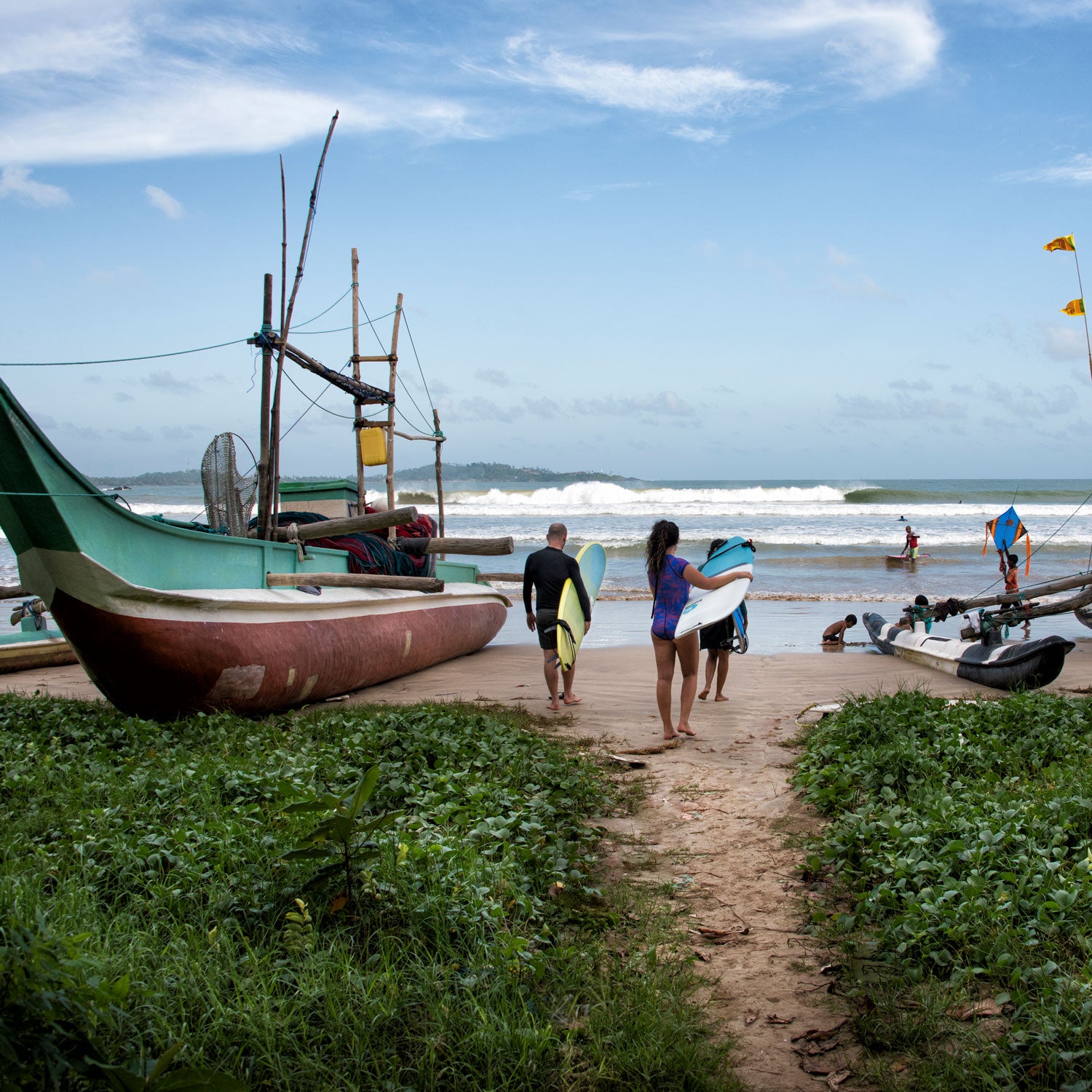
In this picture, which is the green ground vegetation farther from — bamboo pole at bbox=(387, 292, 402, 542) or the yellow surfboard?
bamboo pole at bbox=(387, 292, 402, 542)

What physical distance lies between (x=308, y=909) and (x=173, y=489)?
312ft

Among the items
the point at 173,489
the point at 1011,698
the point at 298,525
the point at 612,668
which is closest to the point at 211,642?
the point at 298,525

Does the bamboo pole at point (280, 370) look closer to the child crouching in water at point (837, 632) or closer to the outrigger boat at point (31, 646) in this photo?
the outrigger boat at point (31, 646)

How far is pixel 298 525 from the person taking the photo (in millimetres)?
9594

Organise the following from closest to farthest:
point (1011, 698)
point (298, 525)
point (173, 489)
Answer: point (1011, 698) < point (298, 525) < point (173, 489)

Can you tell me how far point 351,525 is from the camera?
9883mm

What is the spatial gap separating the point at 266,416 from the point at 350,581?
1.90 meters

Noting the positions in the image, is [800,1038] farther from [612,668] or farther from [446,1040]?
[612,668]

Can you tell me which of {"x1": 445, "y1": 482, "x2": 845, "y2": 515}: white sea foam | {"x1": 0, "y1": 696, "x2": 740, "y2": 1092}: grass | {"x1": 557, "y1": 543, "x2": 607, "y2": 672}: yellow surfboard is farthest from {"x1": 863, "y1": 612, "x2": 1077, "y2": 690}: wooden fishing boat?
{"x1": 445, "y1": 482, "x2": 845, "y2": 515}: white sea foam

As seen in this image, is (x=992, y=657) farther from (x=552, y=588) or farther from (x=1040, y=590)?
(x=552, y=588)

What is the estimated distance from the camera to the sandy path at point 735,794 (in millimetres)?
3373

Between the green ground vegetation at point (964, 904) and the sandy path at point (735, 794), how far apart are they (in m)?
0.21

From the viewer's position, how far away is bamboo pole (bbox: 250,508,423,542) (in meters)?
9.51

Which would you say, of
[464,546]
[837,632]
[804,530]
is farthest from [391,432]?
[804,530]
